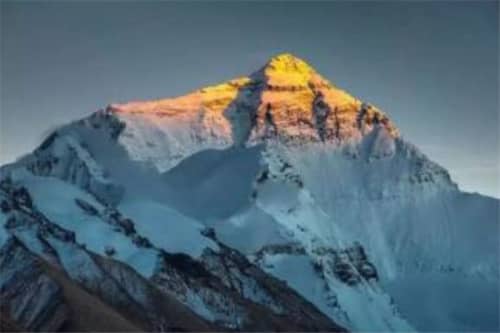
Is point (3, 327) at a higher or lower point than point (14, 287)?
lower

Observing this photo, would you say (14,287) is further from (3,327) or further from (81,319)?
(3,327)

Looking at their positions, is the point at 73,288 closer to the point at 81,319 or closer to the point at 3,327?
the point at 81,319

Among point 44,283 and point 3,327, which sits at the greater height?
point 44,283

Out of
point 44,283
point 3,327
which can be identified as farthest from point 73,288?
point 3,327

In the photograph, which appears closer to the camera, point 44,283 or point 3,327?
point 3,327

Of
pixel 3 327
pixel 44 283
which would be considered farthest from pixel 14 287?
pixel 3 327

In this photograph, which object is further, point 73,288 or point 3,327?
point 73,288

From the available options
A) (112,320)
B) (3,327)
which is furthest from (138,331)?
(3,327)

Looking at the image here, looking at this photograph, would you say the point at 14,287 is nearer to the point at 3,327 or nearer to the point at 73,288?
the point at 73,288
